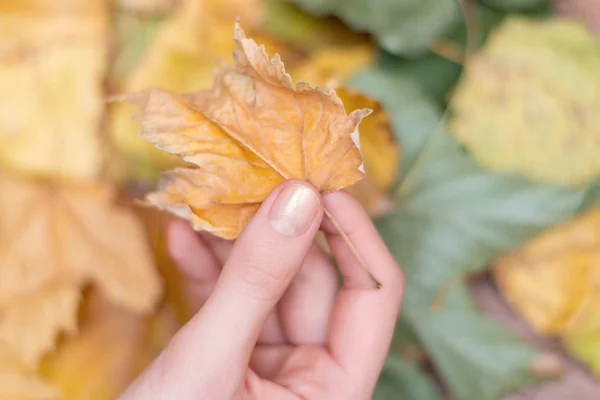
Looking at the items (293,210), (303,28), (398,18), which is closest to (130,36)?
(303,28)

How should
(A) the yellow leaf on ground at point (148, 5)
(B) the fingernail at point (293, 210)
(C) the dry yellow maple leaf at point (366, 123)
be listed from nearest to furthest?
(B) the fingernail at point (293, 210) < (C) the dry yellow maple leaf at point (366, 123) < (A) the yellow leaf on ground at point (148, 5)

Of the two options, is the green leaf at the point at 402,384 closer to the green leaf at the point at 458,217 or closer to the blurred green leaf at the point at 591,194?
the green leaf at the point at 458,217

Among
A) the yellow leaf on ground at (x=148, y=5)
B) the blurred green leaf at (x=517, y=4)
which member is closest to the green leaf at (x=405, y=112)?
the blurred green leaf at (x=517, y=4)

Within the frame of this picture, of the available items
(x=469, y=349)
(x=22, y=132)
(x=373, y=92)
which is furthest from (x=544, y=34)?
(x=22, y=132)

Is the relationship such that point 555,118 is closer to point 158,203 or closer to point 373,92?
point 373,92

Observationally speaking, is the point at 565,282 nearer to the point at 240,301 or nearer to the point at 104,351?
the point at 240,301

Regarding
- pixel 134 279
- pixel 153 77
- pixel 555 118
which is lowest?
pixel 134 279

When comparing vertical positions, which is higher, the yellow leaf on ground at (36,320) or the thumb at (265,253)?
the thumb at (265,253)
